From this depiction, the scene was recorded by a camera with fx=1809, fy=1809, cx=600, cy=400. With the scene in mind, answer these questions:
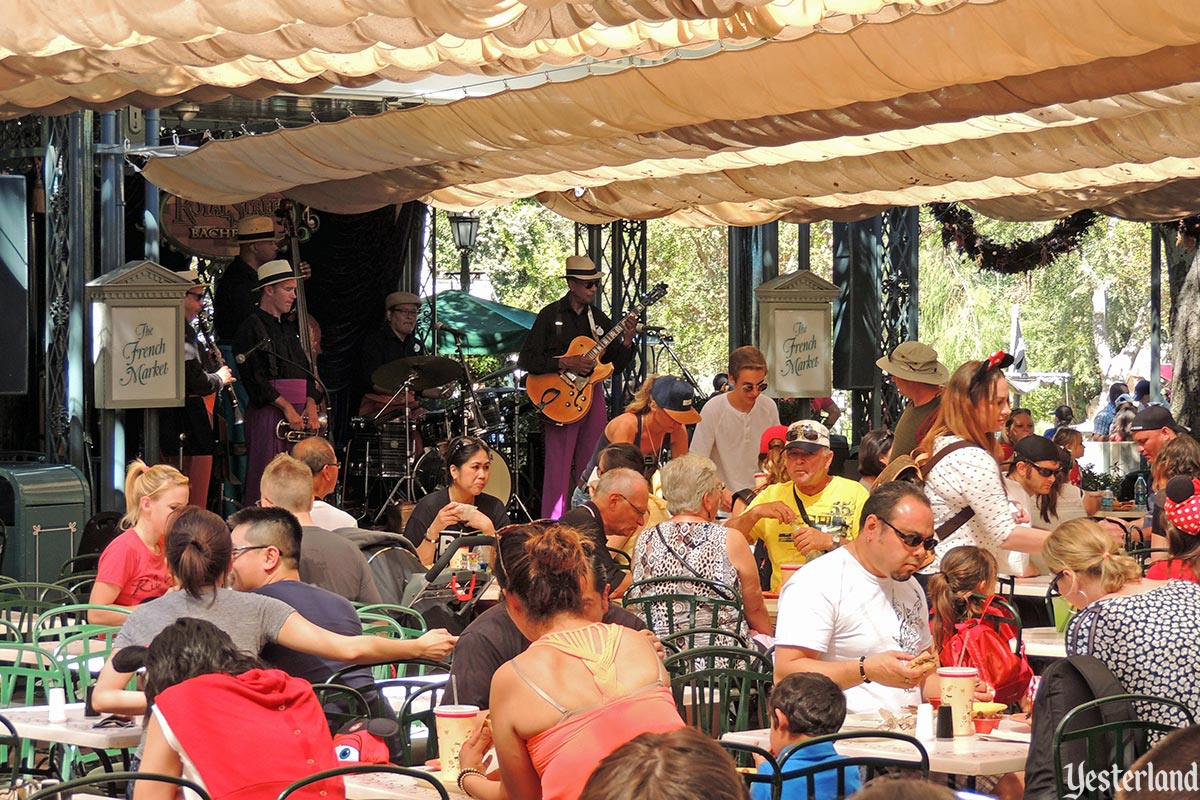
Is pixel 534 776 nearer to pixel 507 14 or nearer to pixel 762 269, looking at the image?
pixel 507 14

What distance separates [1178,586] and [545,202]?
344 inches

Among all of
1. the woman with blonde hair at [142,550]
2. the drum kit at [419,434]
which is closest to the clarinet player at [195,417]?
the drum kit at [419,434]

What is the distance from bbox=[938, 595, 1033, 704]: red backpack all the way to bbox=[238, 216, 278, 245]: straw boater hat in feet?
32.0

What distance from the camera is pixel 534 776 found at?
12.1 ft

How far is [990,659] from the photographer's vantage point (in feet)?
17.6

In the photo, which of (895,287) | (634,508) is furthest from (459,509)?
(895,287)

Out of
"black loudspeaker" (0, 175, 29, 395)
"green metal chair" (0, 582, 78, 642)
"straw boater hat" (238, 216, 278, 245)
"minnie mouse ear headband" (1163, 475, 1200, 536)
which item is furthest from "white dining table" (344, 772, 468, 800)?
"straw boater hat" (238, 216, 278, 245)

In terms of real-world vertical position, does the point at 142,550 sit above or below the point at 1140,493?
above

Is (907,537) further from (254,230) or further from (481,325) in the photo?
(481,325)

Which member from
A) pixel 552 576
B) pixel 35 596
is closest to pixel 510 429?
pixel 35 596

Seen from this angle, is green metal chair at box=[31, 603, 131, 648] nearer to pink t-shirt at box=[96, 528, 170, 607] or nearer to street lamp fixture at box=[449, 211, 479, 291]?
pink t-shirt at box=[96, 528, 170, 607]

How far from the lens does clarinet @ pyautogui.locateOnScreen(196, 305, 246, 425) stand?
40.5 ft

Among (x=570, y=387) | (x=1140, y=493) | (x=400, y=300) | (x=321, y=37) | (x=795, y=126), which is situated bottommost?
(x=1140, y=493)

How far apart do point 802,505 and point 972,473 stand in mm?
1429
